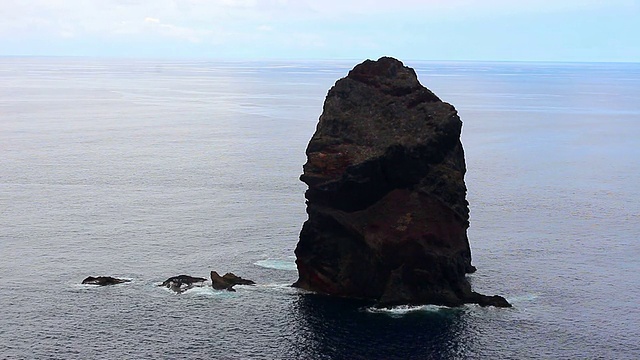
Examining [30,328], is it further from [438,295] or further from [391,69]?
[391,69]

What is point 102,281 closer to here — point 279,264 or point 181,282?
point 181,282

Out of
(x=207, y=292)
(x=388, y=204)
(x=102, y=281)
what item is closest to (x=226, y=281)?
(x=207, y=292)

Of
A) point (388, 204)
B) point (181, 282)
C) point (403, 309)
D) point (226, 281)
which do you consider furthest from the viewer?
point (181, 282)

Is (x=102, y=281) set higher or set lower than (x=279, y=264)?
lower

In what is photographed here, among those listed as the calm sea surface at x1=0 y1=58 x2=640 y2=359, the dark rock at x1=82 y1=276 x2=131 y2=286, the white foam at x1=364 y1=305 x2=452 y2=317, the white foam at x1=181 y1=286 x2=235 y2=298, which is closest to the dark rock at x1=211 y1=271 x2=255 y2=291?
the white foam at x1=181 y1=286 x2=235 y2=298

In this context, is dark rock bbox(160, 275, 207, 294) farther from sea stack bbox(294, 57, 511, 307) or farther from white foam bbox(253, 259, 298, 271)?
sea stack bbox(294, 57, 511, 307)

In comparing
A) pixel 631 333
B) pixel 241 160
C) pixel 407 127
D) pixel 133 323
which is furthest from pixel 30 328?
pixel 241 160
